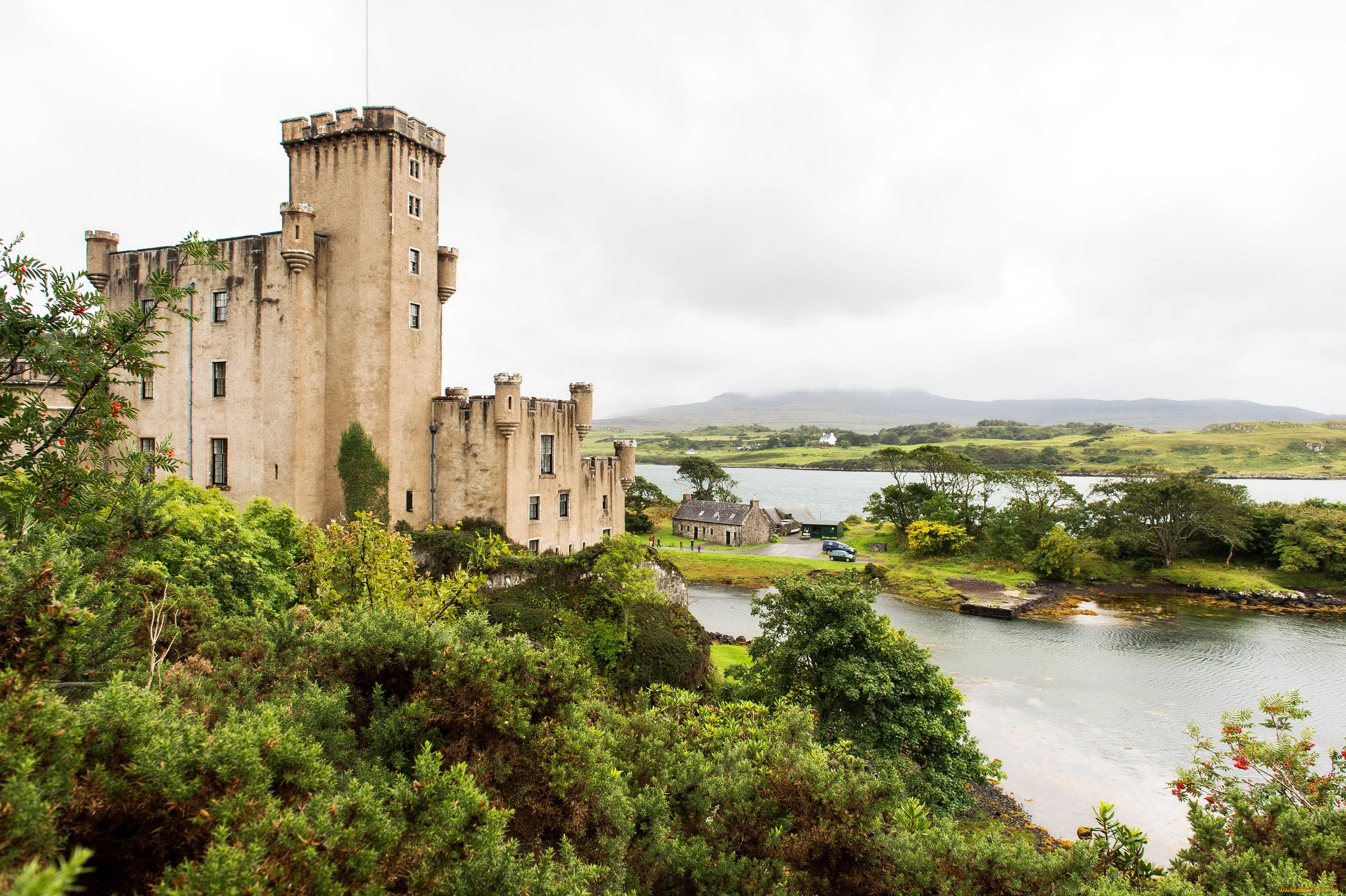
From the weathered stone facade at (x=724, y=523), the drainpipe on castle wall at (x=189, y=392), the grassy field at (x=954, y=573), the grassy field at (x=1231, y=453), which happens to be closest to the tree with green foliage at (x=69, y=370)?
the drainpipe on castle wall at (x=189, y=392)

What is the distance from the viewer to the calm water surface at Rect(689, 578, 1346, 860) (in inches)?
971

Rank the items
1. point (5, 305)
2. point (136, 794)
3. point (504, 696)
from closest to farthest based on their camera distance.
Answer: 1. point (136, 794)
2. point (5, 305)
3. point (504, 696)

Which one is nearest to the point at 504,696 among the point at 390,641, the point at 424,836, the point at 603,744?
the point at 390,641

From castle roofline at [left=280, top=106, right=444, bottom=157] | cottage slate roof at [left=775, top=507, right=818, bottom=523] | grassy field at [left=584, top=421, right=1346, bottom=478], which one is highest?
castle roofline at [left=280, top=106, right=444, bottom=157]

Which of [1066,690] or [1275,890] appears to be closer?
[1275,890]

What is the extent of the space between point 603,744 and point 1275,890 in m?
8.88

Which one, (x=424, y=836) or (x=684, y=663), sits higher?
(x=424, y=836)

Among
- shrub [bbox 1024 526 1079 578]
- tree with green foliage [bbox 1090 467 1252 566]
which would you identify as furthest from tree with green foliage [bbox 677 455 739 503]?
tree with green foliage [bbox 1090 467 1252 566]

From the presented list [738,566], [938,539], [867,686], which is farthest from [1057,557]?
[867,686]

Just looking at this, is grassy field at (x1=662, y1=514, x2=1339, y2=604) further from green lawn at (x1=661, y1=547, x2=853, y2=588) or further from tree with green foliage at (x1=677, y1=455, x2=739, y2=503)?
tree with green foliage at (x1=677, y1=455, x2=739, y2=503)

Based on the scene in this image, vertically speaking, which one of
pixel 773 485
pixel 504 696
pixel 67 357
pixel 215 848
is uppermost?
pixel 67 357

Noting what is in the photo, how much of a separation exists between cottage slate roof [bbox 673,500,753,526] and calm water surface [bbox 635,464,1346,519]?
20436mm

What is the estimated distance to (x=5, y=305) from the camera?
6.74m

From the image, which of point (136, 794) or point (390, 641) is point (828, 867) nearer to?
point (390, 641)
